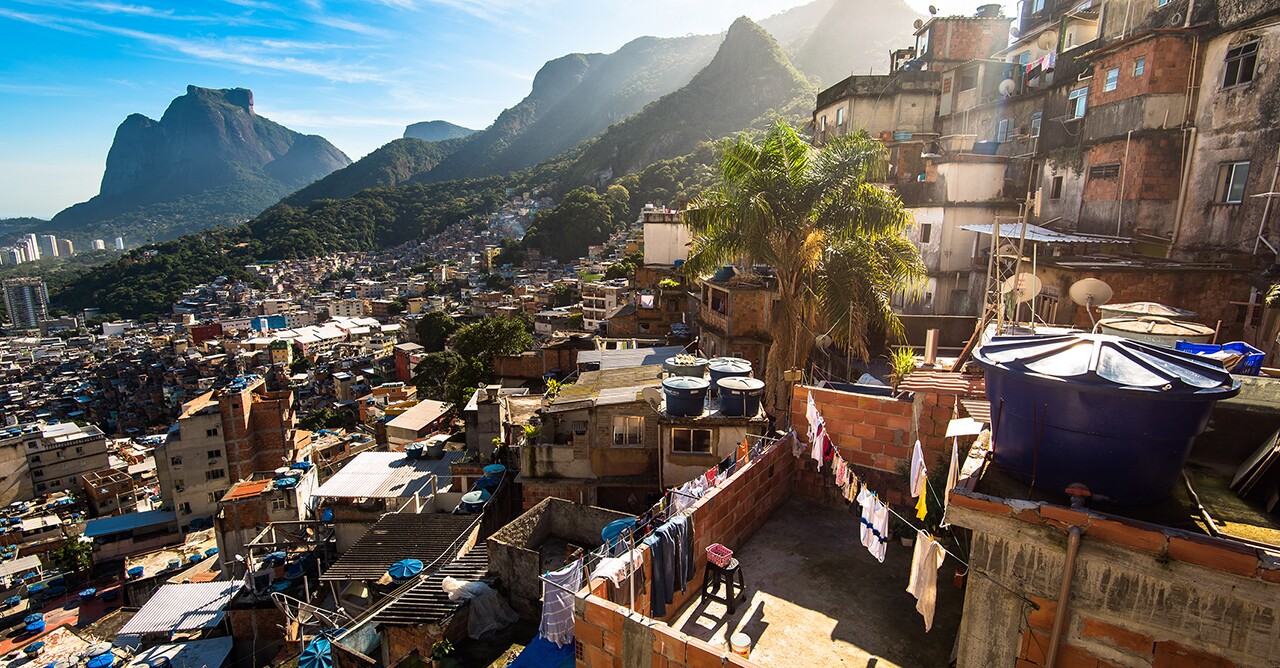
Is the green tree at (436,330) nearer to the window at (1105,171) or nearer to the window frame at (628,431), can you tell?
the window frame at (628,431)

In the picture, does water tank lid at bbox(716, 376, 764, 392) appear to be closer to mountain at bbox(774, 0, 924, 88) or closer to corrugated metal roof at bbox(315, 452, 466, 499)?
corrugated metal roof at bbox(315, 452, 466, 499)

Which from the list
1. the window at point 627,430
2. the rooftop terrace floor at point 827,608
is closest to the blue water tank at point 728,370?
the window at point 627,430

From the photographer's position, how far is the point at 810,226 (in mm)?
12898

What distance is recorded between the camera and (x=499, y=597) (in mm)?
11953

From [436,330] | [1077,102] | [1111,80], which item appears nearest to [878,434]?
[1111,80]

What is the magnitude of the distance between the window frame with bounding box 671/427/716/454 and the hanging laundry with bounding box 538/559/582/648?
7438 millimetres

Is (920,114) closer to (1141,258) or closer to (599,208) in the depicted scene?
(1141,258)

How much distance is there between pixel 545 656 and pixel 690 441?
757 cm

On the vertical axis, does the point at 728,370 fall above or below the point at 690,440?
above

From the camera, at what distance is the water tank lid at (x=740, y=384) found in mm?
12789

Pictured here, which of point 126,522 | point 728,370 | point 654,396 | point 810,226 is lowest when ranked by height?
point 126,522

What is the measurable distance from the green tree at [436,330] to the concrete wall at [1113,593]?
232ft

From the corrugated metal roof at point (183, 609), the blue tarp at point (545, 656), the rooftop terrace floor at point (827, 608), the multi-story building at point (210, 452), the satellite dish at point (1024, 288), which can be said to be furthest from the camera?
the multi-story building at point (210, 452)

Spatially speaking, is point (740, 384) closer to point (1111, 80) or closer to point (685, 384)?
point (685, 384)
